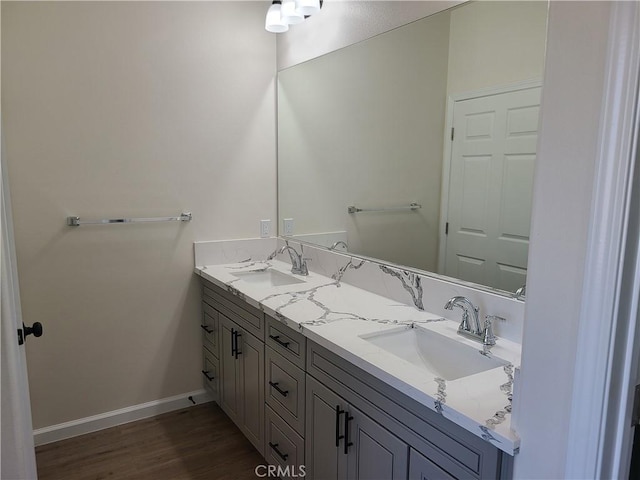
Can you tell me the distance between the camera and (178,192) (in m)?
2.55

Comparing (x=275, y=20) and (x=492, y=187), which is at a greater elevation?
(x=275, y=20)

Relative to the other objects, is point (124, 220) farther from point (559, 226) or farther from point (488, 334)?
point (559, 226)

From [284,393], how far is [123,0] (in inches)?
83.2

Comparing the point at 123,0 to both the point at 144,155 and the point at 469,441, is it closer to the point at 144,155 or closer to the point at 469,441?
the point at 144,155

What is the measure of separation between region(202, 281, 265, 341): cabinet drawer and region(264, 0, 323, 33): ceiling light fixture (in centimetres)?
150

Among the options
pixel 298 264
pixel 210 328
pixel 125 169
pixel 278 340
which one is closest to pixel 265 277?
pixel 298 264

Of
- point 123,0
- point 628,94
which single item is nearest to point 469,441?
point 628,94

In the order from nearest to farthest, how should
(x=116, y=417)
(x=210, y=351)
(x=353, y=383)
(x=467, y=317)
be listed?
(x=353, y=383) → (x=467, y=317) → (x=116, y=417) → (x=210, y=351)

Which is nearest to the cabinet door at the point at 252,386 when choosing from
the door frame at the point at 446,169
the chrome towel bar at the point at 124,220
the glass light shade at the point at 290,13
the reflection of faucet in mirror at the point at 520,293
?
the chrome towel bar at the point at 124,220

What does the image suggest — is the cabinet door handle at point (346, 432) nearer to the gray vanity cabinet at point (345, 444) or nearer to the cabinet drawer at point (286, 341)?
the gray vanity cabinet at point (345, 444)

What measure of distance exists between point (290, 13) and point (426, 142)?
108 cm

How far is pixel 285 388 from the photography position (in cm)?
185

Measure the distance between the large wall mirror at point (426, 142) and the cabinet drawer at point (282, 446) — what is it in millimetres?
882

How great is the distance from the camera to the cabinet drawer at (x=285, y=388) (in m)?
1.75
